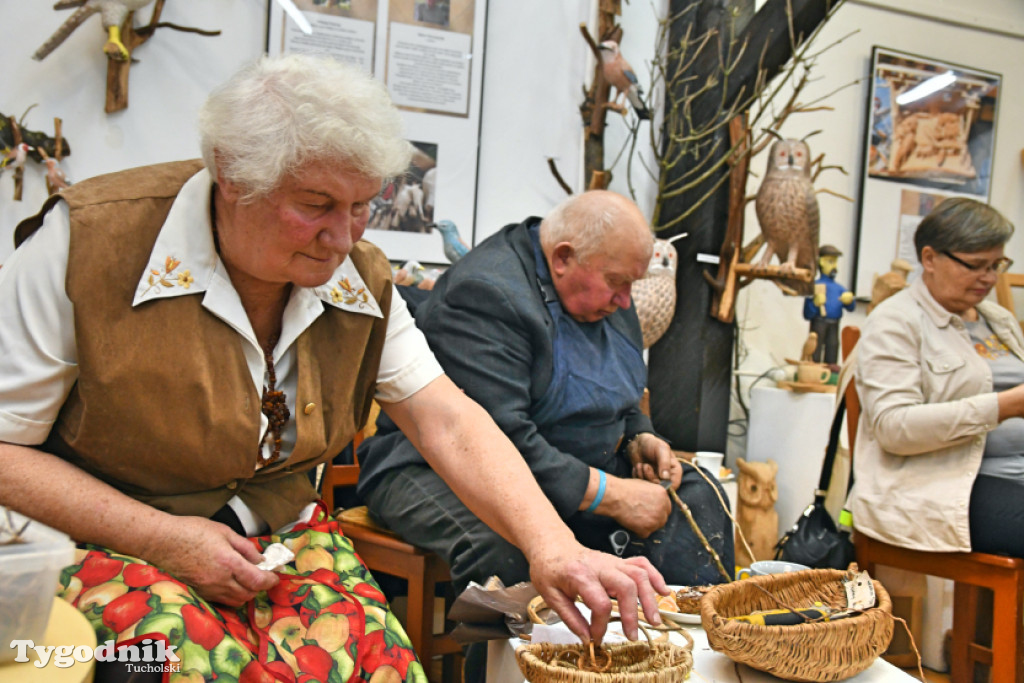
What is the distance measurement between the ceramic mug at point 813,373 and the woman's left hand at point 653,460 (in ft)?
5.17

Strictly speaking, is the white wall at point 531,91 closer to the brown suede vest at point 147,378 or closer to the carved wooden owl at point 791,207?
the carved wooden owl at point 791,207

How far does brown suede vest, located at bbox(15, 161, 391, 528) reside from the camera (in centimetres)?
115

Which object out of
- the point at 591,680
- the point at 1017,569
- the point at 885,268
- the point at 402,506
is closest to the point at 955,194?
the point at 885,268

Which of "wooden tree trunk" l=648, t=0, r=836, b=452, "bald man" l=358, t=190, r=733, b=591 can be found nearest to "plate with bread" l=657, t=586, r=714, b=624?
"bald man" l=358, t=190, r=733, b=591

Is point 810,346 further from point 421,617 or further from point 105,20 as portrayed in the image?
point 105,20

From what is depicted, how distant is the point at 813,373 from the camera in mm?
3629

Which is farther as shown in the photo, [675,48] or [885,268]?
[885,268]

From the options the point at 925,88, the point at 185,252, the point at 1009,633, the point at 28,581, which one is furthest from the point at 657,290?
the point at 28,581

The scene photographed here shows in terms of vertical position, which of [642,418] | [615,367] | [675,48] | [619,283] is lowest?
[642,418]

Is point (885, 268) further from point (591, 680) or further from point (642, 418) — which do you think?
point (591, 680)

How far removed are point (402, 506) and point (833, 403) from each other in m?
2.21

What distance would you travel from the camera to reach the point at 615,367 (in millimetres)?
2287

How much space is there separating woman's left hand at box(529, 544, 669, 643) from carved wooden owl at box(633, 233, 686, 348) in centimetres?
210

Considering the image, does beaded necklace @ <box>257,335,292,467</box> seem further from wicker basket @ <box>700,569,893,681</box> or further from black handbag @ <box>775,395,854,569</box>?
black handbag @ <box>775,395,854,569</box>
